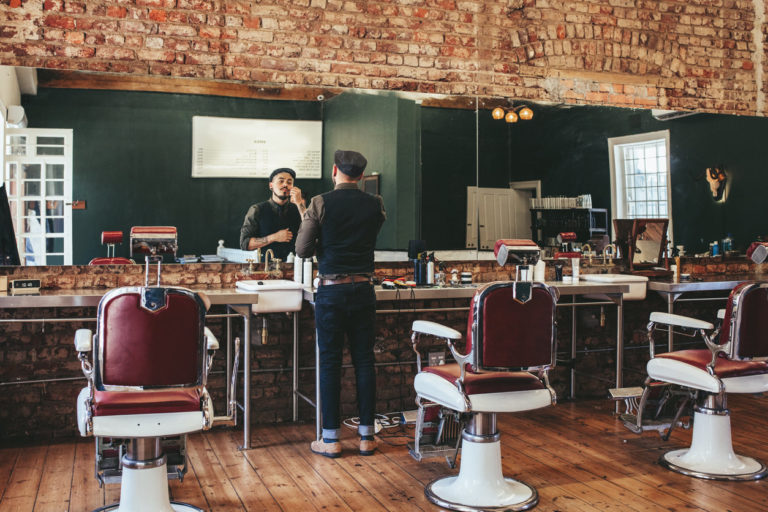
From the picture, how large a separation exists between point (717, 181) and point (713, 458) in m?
2.87

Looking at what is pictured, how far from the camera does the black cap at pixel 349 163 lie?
382cm

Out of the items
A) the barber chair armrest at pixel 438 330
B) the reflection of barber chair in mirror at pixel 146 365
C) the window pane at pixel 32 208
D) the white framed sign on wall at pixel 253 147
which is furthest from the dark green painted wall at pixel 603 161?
the reflection of barber chair in mirror at pixel 146 365

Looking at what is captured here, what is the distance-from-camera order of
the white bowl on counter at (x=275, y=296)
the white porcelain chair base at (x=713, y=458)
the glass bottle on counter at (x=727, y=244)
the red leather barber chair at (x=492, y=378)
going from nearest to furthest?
the red leather barber chair at (x=492, y=378)
the white porcelain chair base at (x=713, y=458)
the white bowl on counter at (x=275, y=296)
the glass bottle on counter at (x=727, y=244)

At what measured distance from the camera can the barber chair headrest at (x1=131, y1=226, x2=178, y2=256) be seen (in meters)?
3.93

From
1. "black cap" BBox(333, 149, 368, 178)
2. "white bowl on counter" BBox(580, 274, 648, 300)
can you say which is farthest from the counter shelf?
"black cap" BBox(333, 149, 368, 178)

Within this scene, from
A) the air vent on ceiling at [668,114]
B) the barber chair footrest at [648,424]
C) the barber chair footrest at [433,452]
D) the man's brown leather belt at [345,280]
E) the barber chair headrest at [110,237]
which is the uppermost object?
the air vent on ceiling at [668,114]

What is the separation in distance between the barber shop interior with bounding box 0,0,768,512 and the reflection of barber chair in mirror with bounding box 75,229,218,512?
0.03 feet

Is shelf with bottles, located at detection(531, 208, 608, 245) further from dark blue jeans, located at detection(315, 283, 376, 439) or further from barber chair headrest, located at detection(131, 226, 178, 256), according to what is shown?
barber chair headrest, located at detection(131, 226, 178, 256)

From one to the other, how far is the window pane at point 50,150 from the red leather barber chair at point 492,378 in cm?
237

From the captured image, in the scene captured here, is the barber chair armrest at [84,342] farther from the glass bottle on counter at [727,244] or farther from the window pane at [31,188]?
the glass bottle on counter at [727,244]

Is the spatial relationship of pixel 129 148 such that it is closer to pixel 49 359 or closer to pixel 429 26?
pixel 49 359

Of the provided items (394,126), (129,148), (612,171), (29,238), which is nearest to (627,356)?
(612,171)

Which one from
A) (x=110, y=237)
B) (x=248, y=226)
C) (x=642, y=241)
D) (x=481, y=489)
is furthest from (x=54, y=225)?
(x=642, y=241)

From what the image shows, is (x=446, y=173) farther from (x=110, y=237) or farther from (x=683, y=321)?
(x=110, y=237)
